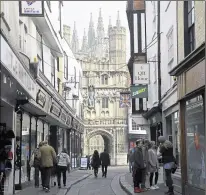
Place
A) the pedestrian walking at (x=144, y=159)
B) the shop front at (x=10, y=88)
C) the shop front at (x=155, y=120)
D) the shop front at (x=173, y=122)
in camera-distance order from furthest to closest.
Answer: the shop front at (x=155, y=120), the pedestrian walking at (x=144, y=159), the shop front at (x=173, y=122), the shop front at (x=10, y=88)

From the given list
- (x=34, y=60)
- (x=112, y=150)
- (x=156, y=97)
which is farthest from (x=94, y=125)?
(x=34, y=60)

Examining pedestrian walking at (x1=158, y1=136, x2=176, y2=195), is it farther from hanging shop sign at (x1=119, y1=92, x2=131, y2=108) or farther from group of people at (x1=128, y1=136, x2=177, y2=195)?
hanging shop sign at (x1=119, y1=92, x2=131, y2=108)

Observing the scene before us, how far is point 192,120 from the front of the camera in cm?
1139

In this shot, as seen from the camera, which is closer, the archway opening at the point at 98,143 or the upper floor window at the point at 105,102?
the upper floor window at the point at 105,102

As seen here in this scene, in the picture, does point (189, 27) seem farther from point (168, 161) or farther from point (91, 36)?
point (91, 36)

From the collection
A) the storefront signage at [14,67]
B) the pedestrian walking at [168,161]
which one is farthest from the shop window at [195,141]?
the storefront signage at [14,67]

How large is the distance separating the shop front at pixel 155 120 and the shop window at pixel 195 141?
754cm

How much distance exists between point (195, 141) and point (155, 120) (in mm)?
10409

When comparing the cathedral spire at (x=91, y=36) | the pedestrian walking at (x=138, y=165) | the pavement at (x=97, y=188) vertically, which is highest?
the cathedral spire at (x=91, y=36)

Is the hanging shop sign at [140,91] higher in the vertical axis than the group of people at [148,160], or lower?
higher

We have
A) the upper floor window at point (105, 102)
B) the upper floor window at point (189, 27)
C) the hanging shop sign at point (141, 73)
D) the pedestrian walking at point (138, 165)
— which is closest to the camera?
the upper floor window at point (189, 27)

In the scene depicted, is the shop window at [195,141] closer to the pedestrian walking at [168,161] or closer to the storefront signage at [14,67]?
the pedestrian walking at [168,161]

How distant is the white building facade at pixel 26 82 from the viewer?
28.7ft

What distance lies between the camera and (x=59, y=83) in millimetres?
26500
